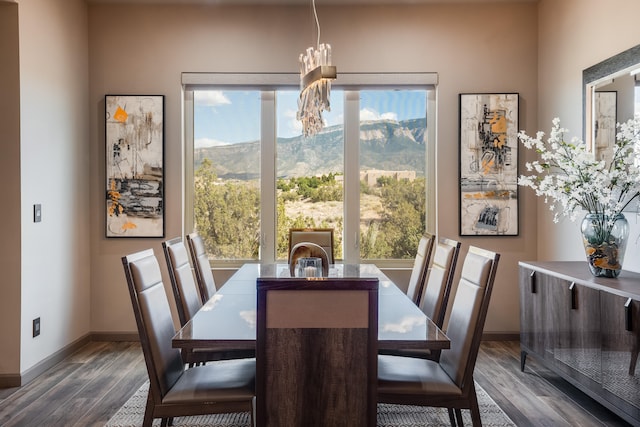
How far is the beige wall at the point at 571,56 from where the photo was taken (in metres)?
3.13

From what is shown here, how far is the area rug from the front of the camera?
2650 millimetres

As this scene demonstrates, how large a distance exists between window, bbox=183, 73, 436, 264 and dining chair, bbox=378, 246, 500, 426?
226 cm

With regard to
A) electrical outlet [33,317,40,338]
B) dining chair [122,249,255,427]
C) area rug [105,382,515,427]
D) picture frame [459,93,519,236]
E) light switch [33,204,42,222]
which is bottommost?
area rug [105,382,515,427]

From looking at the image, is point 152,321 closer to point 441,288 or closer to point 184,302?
point 184,302

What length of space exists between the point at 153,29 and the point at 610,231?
3824 millimetres

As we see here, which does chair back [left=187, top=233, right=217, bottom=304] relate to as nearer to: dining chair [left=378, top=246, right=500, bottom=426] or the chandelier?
the chandelier

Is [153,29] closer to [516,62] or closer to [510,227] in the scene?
[516,62]

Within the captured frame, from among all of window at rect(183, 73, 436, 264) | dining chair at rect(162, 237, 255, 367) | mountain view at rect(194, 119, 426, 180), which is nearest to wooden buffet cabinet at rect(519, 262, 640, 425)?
window at rect(183, 73, 436, 264)

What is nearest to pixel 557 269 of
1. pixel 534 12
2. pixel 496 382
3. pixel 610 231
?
pixel 610 231

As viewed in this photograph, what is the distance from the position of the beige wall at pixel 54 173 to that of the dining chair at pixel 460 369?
2581 mm

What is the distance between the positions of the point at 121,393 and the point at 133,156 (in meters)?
2.01

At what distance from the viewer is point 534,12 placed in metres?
4.29

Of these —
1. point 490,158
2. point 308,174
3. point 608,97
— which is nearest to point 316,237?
point 308,174

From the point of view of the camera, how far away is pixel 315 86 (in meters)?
2.71
